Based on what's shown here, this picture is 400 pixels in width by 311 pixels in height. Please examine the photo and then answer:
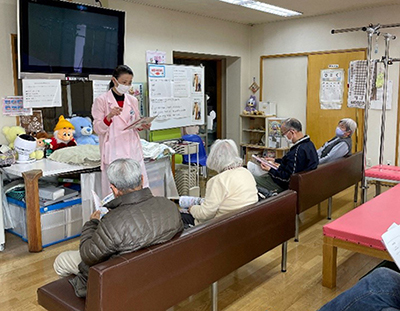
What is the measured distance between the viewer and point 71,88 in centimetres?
457

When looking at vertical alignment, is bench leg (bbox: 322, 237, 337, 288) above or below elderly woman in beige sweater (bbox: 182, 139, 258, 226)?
below

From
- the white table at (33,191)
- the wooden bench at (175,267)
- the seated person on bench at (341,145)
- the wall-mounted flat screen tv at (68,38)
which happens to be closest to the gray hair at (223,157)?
the wooden bench at (175,267)

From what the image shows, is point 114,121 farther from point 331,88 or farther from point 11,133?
point 331,88

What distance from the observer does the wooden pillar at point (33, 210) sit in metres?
3.34

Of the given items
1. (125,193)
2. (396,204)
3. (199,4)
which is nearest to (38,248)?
(125,193)

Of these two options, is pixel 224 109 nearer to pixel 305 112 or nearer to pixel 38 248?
pixel 305 112

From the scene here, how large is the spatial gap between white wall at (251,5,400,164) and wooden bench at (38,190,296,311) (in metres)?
3.75

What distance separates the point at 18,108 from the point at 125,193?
2.70 meters

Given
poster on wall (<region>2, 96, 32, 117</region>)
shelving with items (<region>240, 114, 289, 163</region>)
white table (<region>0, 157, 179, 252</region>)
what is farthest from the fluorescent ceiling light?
poster on wall (<region>2, 96, 32, 117</region>)

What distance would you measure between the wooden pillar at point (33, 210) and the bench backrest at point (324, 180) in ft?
7.10

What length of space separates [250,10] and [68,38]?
2.74 meters

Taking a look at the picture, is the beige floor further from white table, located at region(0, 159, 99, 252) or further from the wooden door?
the wooden door

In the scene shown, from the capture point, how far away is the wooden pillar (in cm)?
334

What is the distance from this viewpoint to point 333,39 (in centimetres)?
611
